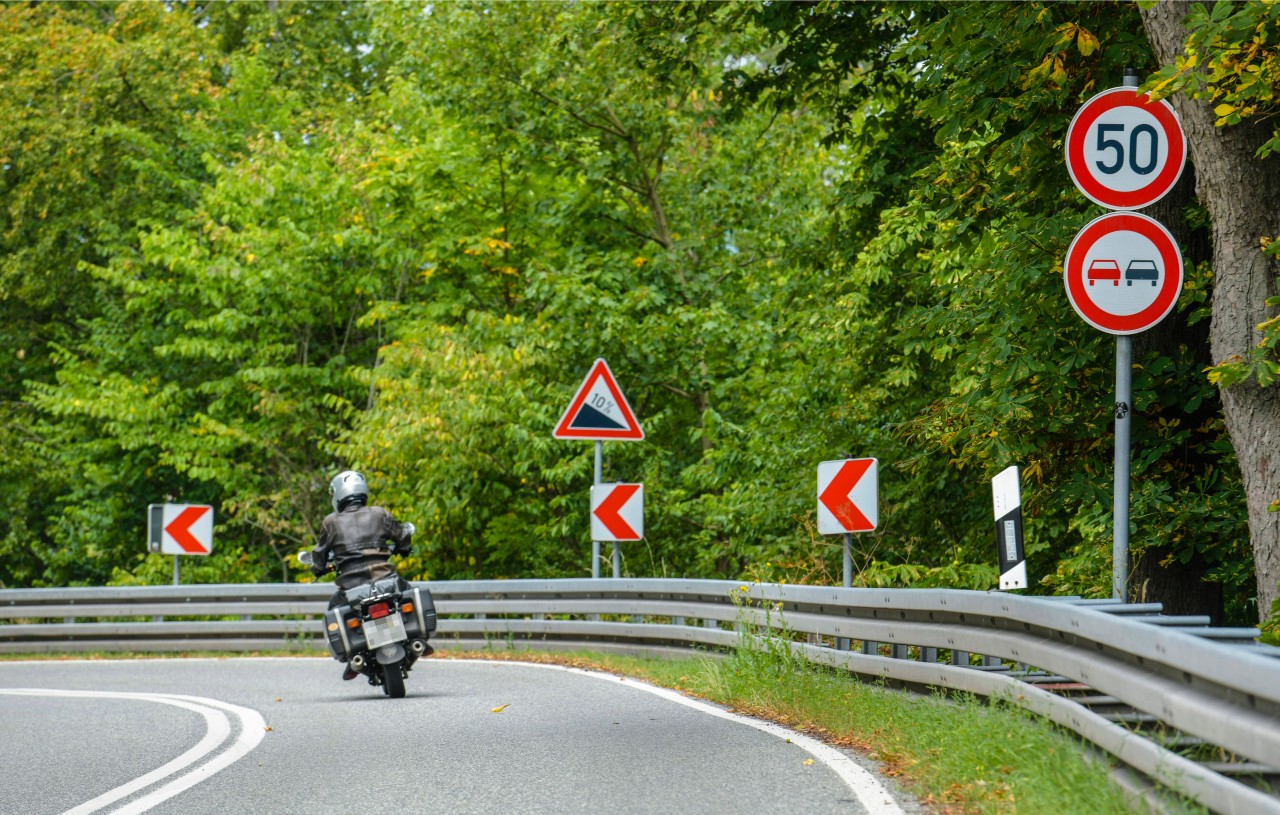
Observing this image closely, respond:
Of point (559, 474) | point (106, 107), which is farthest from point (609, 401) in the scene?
point (106, 107)

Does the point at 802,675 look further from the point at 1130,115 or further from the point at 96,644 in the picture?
the point at 96,644

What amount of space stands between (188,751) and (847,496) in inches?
189

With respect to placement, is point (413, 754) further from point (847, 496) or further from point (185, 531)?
point (185, 531)

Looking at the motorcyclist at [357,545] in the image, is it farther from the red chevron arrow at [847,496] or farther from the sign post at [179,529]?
the sign post at [179,529]

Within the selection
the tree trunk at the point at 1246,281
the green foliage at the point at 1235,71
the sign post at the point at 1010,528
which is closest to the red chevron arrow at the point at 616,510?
the sign post at the point at 1010,528

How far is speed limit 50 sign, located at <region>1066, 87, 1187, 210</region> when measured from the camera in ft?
24.7

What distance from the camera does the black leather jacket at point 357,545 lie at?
11984 mm

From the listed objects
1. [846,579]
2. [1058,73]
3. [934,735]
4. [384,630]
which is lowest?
[934,735]

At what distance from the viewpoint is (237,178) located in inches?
1110

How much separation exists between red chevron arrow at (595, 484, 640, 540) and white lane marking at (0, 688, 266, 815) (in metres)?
4.39

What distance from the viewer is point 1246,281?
300 inches

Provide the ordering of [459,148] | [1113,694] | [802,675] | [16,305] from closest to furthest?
[1113,694] → [802,675] → [459,148] → [16,305]

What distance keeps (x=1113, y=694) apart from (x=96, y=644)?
625 inches

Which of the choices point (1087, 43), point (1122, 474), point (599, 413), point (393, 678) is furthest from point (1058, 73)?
point (599, 413)
